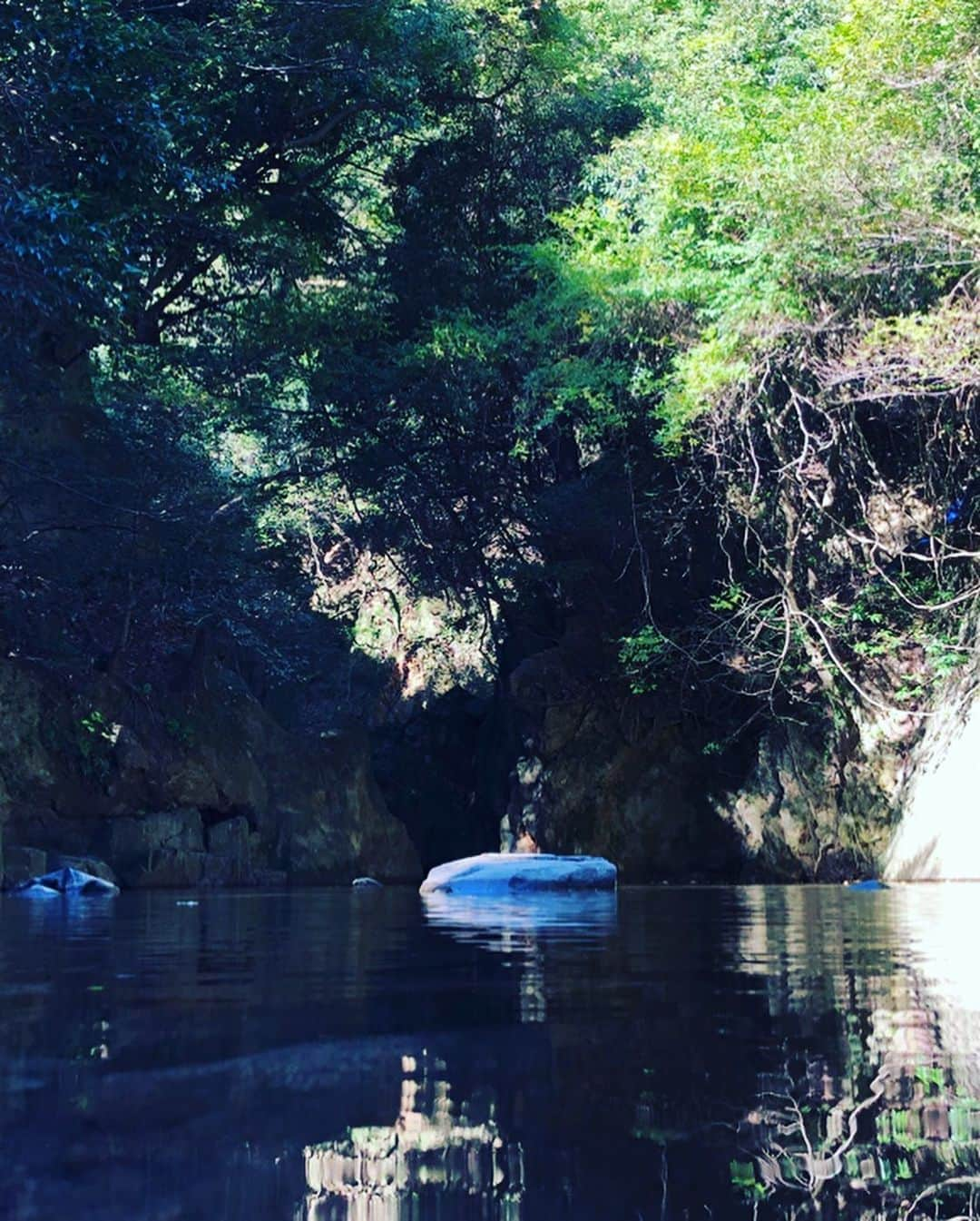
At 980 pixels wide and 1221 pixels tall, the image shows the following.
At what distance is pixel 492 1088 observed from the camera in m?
1.85

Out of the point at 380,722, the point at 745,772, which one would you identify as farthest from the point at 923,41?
the point at 380,722

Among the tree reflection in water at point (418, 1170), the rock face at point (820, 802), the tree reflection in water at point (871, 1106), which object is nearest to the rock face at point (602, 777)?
the rock face at point (820, 802)

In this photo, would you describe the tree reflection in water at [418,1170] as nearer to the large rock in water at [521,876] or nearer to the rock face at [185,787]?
the large rock in water at [521,876]

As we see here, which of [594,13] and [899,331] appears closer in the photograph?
[899,331]

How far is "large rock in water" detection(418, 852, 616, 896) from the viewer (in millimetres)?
11047

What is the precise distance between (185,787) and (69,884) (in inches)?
170

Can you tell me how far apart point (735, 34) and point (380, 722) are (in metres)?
12.2

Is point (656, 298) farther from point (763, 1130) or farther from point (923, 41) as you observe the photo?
point (763, 1130)

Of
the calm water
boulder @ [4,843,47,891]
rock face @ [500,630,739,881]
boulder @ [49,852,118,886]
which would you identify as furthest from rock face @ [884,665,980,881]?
the calm water

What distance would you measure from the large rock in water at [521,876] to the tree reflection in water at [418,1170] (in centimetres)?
947

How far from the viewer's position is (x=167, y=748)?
1752 centimetres

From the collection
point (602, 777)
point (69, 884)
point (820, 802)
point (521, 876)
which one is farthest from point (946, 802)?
point (69, 884)

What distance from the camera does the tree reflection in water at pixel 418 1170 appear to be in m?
1.28

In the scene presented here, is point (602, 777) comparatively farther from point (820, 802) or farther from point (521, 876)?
point (521, 876)
